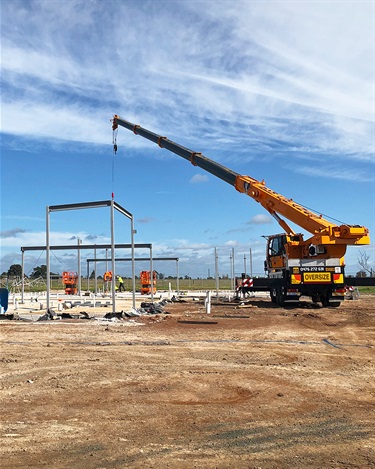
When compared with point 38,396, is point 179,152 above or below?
above

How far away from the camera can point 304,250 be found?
66.6ft

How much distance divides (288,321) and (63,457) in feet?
39.1

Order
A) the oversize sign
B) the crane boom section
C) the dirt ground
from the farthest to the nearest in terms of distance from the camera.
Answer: the oversize sign
the crane boom section
the dirt ground

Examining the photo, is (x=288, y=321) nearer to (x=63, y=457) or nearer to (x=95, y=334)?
(x=95, y=334)

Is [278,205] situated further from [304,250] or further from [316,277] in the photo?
[316,277]

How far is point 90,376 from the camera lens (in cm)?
761

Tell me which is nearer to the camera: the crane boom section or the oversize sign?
the crane boom section

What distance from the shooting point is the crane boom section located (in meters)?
18.6

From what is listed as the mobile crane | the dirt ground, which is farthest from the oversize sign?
the dirt ground

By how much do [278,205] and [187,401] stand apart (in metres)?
15.0

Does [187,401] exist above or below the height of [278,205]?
below

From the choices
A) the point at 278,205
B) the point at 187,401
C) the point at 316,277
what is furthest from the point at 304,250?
the point at 187,401

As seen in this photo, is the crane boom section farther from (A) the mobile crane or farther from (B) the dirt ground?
(B) the dirt ground

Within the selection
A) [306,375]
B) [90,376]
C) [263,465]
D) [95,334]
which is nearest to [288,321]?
[95,334]
